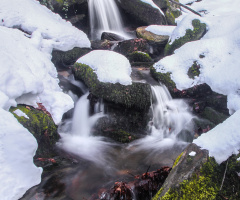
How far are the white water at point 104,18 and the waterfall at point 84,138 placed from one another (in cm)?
609

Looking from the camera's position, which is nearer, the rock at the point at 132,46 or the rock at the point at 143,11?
the rock at the point at 132,46

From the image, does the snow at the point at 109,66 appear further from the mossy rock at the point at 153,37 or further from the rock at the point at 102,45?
the mossy rock at the point at 153,37

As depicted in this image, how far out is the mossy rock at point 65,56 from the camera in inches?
268

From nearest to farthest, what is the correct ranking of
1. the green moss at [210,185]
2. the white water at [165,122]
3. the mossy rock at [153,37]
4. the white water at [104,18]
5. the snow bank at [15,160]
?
1. the green moss at [210,185]
2. the snow bank at [15,160]
3. the white water at [165,122]
4. the mossy rock at [153,37]
5. the white water at [104,18]

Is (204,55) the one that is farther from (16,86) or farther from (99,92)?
(16,86)

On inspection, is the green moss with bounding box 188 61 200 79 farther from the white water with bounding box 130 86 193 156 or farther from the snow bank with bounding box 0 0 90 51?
the snow bank with bounding box 0 0 90 51

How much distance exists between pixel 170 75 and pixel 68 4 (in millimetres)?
6443

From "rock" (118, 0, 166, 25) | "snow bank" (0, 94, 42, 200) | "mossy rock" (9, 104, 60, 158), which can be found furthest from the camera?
"rock" (118, 0, 166, 25)

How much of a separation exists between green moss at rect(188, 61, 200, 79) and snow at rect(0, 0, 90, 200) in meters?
3.27

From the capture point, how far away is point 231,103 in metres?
4.71

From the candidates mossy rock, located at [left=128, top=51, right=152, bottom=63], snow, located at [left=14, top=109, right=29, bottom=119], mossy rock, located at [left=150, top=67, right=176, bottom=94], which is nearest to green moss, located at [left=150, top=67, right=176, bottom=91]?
mossy rock, located at [left=150, top=67, right=176, bottom=94]

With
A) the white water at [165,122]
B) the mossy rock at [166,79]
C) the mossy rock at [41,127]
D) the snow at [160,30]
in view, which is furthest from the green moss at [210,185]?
the snow at [160,30]

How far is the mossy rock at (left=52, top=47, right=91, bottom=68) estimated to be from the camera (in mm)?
6809

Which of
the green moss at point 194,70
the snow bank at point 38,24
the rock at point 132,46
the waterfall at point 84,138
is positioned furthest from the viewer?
the rock at point 132,46
